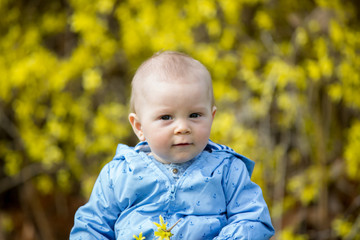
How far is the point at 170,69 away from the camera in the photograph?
1.72m

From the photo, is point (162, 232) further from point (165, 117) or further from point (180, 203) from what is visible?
point (165, 117)

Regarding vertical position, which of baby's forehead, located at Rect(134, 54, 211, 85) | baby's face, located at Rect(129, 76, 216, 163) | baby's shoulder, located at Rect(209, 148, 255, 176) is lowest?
baby's shoulder, located at Rect(209, 148, 255, 176)

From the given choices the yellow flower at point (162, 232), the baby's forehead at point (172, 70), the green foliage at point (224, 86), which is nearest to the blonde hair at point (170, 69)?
the baby's forehead at point (172, 70)

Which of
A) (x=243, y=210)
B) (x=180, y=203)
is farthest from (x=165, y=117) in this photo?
(x=243, y=210)

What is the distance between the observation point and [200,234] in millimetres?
1649

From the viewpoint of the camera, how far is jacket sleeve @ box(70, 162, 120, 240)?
1729 millimetres

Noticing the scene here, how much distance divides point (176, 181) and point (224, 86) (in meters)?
2.36

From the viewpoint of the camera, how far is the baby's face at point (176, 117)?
1.67 metres

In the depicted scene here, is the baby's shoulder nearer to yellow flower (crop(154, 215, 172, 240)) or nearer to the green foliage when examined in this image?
yellow flower (crop(154, 215, 172, 240))

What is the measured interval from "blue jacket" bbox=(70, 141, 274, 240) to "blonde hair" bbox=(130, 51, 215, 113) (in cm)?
25

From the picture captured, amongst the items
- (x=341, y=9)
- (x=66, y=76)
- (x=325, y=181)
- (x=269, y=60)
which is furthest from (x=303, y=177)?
(x=66, y=76)

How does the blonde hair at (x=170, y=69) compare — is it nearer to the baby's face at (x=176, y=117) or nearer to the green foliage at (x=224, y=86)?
the baby's face at (x=176, y=117)

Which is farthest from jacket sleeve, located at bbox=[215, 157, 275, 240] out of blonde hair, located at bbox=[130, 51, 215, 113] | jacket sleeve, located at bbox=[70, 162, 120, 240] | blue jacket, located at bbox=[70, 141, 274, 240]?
jacket sleeve, located at bbox=[70, 162, 120, 240]

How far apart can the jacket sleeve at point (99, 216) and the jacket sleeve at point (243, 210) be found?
0.39 metres
